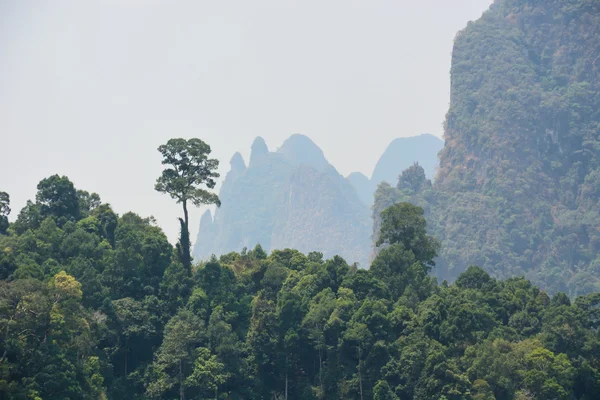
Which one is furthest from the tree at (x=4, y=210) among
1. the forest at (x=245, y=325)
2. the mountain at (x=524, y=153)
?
the mountain at (x=524, y=153)

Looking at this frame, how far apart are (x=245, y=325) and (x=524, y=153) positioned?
84472 millimetres

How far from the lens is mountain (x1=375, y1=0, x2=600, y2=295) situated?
354 feet

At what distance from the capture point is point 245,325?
4169 cm

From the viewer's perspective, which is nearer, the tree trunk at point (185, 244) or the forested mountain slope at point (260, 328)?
the forested mountain slope at point (260, 328)

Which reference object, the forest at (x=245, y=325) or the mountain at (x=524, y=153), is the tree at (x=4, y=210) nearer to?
the forest at (x=245, y=325)

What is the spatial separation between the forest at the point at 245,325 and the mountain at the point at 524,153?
6083cm

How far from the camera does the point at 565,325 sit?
1596 inches

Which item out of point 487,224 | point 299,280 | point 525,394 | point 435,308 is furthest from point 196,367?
point 487,224

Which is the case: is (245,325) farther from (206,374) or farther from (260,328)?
(206,374)

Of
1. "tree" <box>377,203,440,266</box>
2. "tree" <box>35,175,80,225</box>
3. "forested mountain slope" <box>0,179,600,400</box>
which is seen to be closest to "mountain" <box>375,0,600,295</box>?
"tree" <box>377,203,440,266</box>

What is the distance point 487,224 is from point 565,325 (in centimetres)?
7197

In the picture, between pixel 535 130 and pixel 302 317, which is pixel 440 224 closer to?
pixel 535 130

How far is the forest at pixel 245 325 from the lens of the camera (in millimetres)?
36000

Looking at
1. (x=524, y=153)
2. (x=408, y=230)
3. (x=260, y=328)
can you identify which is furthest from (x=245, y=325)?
(x=524, y=153)
